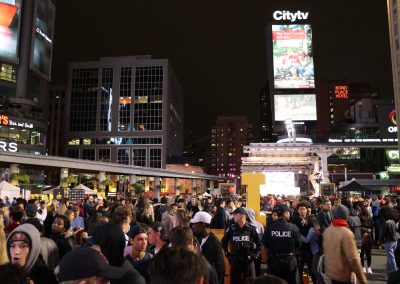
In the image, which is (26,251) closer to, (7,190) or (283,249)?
(283,249)

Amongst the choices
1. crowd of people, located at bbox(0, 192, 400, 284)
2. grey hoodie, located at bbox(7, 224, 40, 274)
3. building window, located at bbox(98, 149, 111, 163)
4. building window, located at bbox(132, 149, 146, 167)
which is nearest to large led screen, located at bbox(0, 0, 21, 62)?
building window, located at bbox(98, 149, 111, 163)

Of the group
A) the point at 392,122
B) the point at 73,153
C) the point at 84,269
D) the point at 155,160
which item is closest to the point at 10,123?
the point at 73,153

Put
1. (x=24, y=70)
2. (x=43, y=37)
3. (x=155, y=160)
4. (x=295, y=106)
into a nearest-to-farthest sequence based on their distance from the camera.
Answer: (x=24, y=70) < (x=295, y=106) < (x=43, y=37) < (x=155, y=160)

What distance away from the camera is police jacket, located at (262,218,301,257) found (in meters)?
7.43

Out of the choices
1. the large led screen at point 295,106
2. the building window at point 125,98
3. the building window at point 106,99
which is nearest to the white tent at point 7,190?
the large led screen at point 295,106

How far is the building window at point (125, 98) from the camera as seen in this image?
10869 centimetres

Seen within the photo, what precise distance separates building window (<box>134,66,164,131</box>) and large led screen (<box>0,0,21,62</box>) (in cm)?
4080

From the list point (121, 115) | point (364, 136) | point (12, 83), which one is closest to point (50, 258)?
point (12, 83)

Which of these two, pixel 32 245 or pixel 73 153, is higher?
pixel 73 153

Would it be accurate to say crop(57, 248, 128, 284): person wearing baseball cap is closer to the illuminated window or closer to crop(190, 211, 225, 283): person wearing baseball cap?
crop(190, 211, 225, 283): person wearing baseball cap

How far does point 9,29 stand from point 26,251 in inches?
3187

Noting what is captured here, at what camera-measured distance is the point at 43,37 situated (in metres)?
83.9

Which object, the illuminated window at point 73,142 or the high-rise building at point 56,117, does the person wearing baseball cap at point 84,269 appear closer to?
the illuminated window at point 73,142

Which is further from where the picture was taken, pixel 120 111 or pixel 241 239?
pixel 120 111
